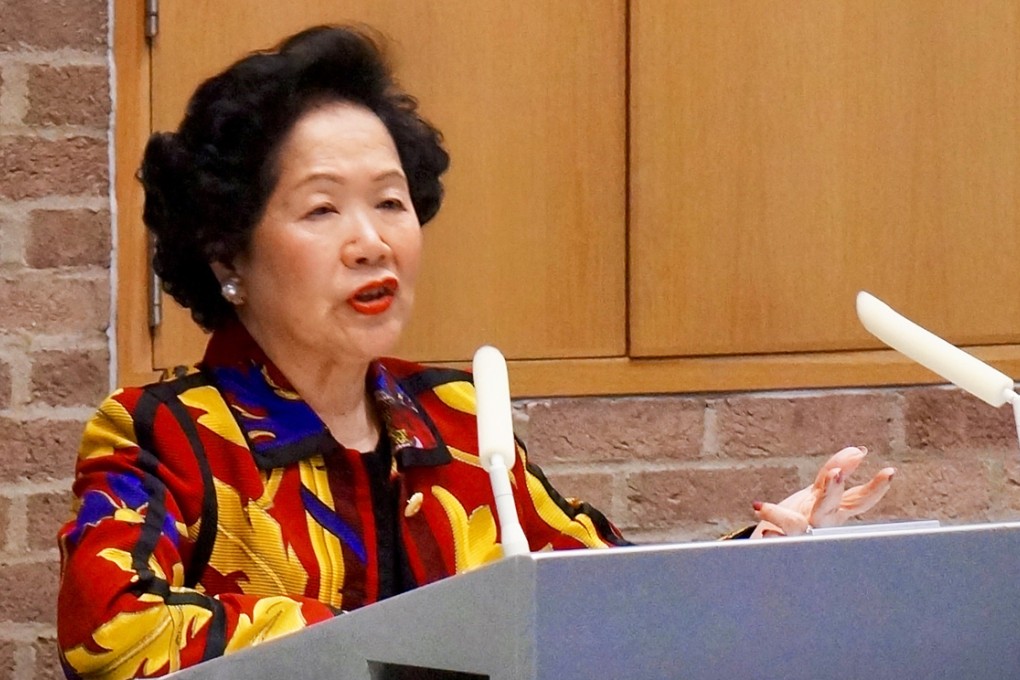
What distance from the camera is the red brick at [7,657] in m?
1.60

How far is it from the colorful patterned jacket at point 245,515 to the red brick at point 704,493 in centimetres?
41

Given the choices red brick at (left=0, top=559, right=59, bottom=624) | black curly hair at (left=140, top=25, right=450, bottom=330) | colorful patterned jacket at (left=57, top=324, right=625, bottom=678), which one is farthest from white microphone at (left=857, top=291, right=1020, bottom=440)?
red brick at (left=0, top=559, right=59, bottom=624)

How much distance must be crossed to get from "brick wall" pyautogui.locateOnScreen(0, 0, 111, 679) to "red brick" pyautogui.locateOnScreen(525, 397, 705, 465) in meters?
0.55

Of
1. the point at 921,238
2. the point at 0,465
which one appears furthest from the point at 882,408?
the point at 0,465

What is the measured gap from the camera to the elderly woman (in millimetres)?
1107

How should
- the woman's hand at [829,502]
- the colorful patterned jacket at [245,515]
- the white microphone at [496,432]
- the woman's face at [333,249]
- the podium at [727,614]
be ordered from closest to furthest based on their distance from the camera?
the podium at [727,614], the white microphone at [496,432], the colorful patterned jacket at [245,515], the woman's hand at [829,502], the woman's face at [333,249]

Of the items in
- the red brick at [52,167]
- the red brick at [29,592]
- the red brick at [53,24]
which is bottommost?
the red brick at [29,592]

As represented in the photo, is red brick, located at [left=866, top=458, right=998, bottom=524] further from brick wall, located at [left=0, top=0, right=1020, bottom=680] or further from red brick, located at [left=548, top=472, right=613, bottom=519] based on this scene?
brick wall, located at [left=0, top=0, right=1020, bottom=680]

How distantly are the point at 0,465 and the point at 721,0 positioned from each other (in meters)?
1.07

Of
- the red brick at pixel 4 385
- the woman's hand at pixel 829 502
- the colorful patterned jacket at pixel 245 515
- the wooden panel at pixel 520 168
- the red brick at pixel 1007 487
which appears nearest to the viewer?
the colorful patterned jacket at pixel 245 515

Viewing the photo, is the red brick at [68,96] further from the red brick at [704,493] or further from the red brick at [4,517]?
the red brick at [704,493]

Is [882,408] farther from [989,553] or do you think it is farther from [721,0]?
[989,553]

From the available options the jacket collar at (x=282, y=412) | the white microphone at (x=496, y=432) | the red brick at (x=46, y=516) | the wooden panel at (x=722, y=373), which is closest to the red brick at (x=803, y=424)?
the wooden panel at (x=722, y=373)

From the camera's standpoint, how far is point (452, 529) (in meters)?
1.30
